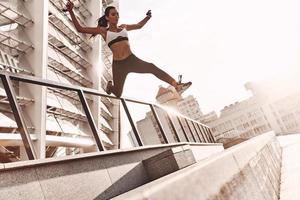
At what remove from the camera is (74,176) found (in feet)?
9.42

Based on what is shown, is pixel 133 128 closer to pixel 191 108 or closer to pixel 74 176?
pixel 74 176

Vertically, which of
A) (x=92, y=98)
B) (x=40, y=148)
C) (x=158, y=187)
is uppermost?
(x=92, y=98)

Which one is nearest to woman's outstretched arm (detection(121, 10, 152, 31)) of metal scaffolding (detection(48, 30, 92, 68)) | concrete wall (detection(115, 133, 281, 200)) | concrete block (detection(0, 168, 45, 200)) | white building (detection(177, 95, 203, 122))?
concrete wall (detection(115, 133, 281, 200))

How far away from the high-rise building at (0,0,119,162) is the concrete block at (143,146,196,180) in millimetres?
10898

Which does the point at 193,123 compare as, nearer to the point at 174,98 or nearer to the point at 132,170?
the point at 174,98

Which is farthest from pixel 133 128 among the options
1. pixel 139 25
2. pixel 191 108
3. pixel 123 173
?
pixel 191 108

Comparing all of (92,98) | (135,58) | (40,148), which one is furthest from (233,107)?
(135,58)

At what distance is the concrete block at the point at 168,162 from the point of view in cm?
339

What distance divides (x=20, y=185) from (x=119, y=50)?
10.2 feet

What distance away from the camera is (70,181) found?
2.79 meters

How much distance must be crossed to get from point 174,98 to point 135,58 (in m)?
5.64

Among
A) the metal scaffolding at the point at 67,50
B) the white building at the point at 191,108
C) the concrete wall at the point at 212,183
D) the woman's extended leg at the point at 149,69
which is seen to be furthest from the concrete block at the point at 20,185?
the white building at the point at 191,108

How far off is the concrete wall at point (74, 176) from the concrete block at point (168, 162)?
5.4 inches

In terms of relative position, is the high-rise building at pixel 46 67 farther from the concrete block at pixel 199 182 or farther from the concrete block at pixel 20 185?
the concrete block at pixel 199 182
